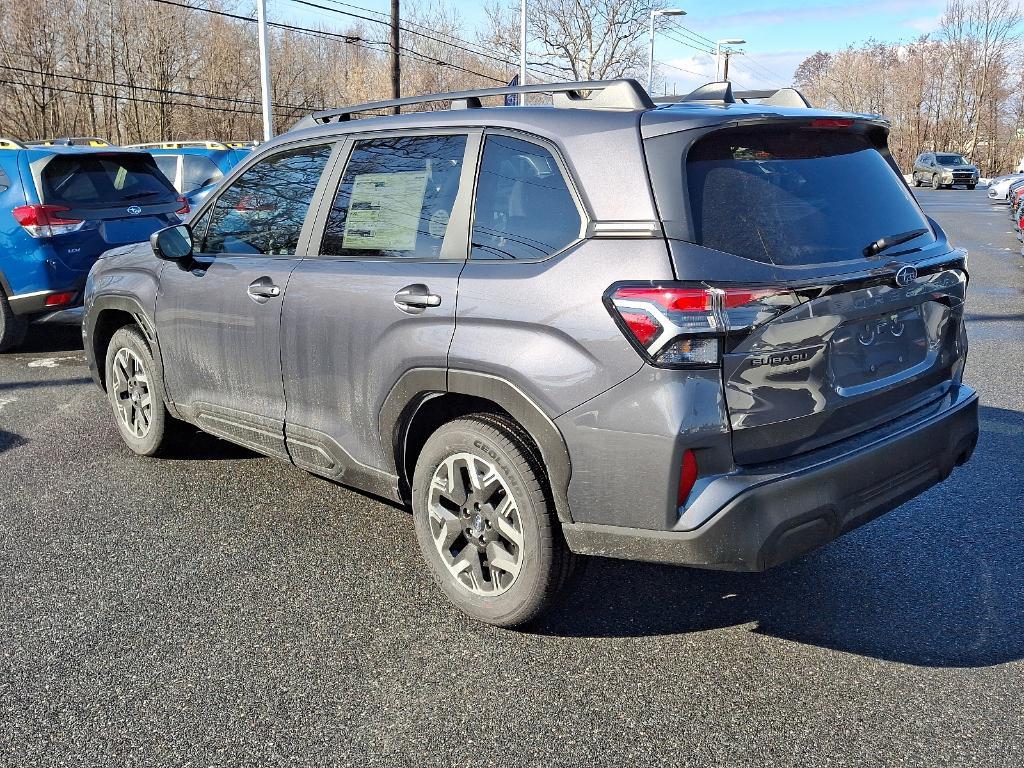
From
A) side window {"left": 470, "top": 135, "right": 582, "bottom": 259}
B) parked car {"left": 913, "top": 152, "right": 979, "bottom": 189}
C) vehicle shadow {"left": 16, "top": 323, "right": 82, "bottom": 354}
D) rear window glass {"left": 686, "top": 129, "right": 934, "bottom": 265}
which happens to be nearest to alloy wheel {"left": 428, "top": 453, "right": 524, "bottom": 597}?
side window {"left": 470, "top": 135, "right": 582, "bottom": 259}

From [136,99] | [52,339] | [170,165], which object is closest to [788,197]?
[52,339]

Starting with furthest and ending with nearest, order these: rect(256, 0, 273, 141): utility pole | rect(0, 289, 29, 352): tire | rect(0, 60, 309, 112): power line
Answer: rect(0, 60, 309, 112): power line
rect(256, 0, 273, 141): utility pole
rect(0, 289, 29, 352): tire

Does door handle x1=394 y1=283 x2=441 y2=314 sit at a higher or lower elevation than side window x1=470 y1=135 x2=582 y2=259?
lower

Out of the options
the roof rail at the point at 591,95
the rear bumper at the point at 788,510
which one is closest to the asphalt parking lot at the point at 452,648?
the rear bumper at the point at 788,510

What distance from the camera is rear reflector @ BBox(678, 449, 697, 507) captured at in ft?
→ 9.20

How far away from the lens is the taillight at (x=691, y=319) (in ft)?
9.04

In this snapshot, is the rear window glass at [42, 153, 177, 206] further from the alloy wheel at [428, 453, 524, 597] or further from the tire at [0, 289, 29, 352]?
the alloy wheel at [428, 453, 524, 597]

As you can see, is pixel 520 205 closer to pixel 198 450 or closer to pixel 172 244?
pixel 172 244

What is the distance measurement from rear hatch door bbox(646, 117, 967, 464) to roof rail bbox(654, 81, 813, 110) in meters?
0.35

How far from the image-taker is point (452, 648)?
3.35m

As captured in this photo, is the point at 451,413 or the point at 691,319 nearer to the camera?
the point at 691,319

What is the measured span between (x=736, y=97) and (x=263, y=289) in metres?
2.24

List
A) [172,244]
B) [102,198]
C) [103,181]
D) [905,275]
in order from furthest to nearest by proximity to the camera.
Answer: [103,181]
[102,198]
[172,244]
[905,275]

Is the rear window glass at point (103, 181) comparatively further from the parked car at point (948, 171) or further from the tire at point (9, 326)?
the parked car at point (948, 171)
